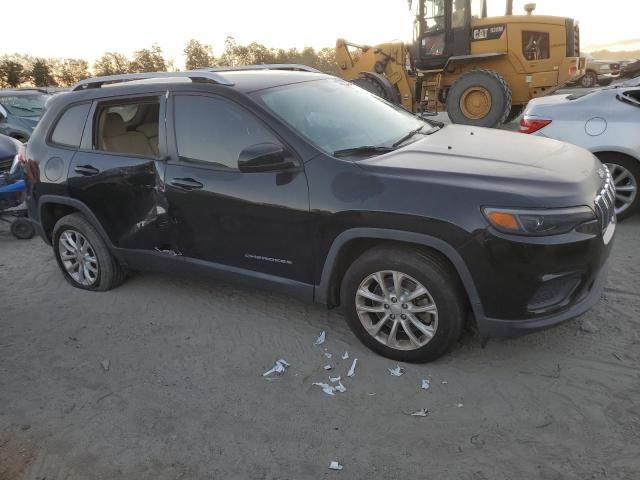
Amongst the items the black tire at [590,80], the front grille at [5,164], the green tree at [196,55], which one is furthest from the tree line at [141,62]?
the front grille at [5,164]

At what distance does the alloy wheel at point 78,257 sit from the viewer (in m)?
4.56

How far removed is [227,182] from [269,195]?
0.35m

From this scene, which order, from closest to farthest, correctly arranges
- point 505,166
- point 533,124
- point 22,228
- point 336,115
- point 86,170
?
point 505,166, point 336,115, point 86,170, point 533,124, point 22,228

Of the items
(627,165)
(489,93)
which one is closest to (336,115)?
(627,165)

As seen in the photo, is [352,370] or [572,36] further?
[572,36]

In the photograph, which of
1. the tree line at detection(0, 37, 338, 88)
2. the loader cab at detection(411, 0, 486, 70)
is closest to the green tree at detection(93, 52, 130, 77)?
the tree line at detection(0, 37, 338, 88)

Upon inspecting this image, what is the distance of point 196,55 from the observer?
37781 mm

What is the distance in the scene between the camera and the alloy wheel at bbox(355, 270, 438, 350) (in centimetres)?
306

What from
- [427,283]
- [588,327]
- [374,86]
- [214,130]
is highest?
[374,86]

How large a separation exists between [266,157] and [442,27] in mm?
9260

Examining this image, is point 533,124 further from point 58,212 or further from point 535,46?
point 535,46

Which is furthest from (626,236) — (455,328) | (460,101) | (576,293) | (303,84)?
(460,101)

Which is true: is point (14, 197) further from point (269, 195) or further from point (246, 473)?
point (246, 473)

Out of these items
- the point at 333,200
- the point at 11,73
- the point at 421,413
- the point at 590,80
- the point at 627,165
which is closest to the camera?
the point at 421,413
